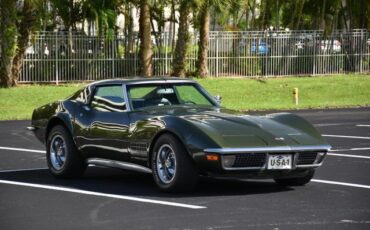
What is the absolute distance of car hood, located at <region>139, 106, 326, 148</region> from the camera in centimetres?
1015

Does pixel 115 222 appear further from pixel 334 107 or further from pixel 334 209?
pixel 334 107

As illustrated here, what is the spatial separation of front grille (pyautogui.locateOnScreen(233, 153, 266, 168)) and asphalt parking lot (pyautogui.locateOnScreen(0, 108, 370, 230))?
36 cm

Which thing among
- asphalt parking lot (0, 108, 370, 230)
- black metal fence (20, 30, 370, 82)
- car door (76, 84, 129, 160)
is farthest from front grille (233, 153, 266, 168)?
black metal fence (20, 30, 370, 82)

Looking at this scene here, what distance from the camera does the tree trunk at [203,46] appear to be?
3402cm

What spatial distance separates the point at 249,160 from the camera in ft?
33.1

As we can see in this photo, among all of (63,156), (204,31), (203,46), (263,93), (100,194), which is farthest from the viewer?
(203,46)

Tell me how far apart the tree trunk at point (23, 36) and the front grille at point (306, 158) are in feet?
73.6

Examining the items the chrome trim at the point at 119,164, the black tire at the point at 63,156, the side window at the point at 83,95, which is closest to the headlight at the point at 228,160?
the chrome trim at the point at 119,164

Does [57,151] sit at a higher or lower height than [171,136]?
lower

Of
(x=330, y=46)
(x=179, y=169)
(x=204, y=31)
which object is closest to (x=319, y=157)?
(x=179, y=169)

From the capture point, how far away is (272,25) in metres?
46.3

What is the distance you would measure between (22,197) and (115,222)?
2096mm

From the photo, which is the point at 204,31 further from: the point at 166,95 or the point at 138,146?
the point at 138,146

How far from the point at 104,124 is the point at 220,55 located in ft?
80.7
